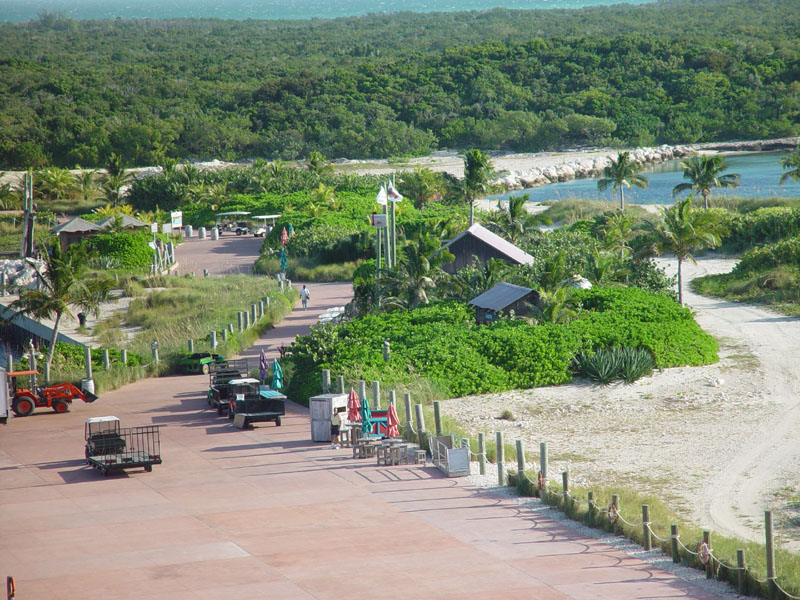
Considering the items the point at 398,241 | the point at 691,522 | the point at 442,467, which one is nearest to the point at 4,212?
the point at 398,241

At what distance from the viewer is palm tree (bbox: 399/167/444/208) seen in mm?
64875

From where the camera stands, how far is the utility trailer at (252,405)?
22.0m

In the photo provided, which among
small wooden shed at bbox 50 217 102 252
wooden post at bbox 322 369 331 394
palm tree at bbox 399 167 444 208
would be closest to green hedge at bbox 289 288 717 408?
wooden post at bbox 322 369 331 394

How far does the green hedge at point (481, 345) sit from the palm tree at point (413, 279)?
1586 millimetres

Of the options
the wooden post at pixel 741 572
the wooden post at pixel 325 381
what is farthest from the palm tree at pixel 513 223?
the wooden post at pixel 741 572

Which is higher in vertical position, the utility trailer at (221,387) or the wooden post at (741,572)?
the utility trailer at (221,387)

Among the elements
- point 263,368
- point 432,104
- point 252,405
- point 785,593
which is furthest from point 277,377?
point 432,104

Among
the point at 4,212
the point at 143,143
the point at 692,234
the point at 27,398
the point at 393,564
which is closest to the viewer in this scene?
the point at 393,564

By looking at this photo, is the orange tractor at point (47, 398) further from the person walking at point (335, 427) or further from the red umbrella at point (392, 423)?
the red umbrella at point (392, 423)

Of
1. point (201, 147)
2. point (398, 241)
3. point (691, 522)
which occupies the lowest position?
point (691, 522)

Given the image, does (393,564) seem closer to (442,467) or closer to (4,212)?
(442,467)

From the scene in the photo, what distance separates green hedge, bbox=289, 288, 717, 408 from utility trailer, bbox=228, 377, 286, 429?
6.33 ft

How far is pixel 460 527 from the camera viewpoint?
15570 millimetres

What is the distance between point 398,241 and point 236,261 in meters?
8.20
